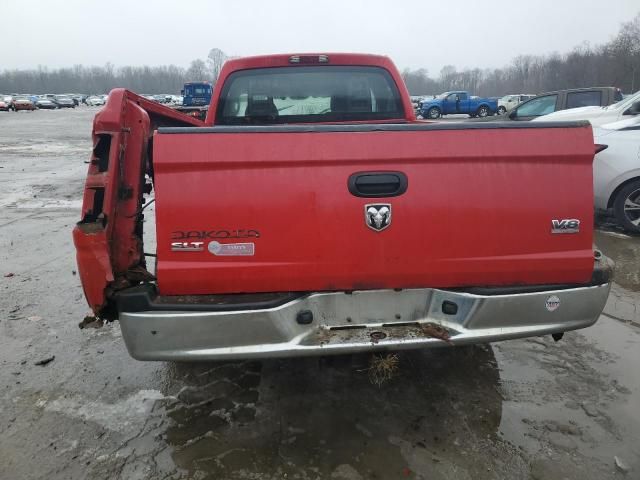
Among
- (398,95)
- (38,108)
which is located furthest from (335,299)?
(38,108)

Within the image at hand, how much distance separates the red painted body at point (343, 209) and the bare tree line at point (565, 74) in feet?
214

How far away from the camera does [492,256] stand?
263 centimetres

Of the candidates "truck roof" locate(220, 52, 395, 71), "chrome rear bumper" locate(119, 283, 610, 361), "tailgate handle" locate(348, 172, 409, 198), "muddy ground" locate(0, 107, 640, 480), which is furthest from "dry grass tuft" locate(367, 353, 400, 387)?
"truck roof" locate(220, 52, 395, 71)

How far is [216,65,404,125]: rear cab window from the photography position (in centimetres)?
449

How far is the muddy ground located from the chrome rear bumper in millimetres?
589

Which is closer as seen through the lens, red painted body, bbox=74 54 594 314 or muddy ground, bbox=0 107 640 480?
red painted body, bbox=74 54 594 314

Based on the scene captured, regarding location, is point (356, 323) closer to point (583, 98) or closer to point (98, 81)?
point (583, 98)

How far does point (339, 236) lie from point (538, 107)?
12317mm

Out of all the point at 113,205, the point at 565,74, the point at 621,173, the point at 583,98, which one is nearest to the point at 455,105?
the point at 583,98

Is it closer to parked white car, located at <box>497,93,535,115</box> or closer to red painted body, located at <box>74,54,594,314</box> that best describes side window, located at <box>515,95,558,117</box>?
red painted body, located at <box>74,54,594,314</box>

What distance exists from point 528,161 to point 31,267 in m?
5.60

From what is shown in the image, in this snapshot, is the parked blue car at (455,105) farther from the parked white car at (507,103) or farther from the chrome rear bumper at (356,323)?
the chrome rear bumper at (356,323)

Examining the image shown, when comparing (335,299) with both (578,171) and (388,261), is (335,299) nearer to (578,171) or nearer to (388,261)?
(388,261)

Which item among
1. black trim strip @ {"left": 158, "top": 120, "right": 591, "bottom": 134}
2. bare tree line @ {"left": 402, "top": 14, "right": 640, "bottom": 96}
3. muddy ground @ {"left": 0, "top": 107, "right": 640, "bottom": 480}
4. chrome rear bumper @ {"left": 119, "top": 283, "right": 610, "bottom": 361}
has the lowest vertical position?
muddy ground @ {"left": 0, "top": 107, "right": 640, "bottom": 480}
